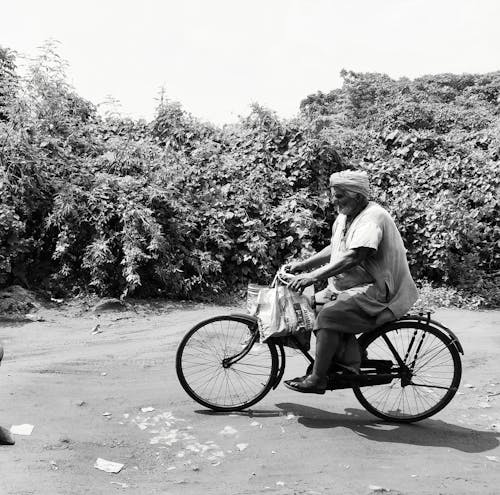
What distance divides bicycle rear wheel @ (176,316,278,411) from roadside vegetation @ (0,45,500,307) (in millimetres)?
3154

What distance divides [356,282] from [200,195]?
5.50m

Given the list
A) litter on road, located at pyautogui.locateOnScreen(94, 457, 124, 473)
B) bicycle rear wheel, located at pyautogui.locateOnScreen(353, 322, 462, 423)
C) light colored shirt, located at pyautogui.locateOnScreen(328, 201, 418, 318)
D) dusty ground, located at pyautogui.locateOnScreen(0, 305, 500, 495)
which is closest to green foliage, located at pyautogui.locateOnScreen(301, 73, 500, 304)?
dusty ground, located at pyautogui.locateOnScreen(0, 305, 500, 495)

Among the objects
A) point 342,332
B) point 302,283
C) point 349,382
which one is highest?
point 302,283

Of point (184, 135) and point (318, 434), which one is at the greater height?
point (184, 135)

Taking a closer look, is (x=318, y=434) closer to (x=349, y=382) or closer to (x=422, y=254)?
(x=349, y=382)

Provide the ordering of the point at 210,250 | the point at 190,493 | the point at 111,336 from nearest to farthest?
the point at 190,493 < the point at 111,336 < the point at 210,250

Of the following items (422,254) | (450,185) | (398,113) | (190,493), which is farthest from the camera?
(398,113)

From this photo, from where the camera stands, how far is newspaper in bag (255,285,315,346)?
4773 millimetres

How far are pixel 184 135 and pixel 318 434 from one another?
778 centimetres

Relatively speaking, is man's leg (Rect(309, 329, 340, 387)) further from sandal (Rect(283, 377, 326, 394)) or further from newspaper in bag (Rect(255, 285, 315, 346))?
newspaper in bag (Rect(255, 285, 315, 346))

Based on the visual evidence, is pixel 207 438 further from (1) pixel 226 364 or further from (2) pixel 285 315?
(2) pixel 285 315

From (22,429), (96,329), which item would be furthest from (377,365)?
(96,329)

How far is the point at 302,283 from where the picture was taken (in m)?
4.70

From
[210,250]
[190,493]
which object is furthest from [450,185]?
[190,493]
